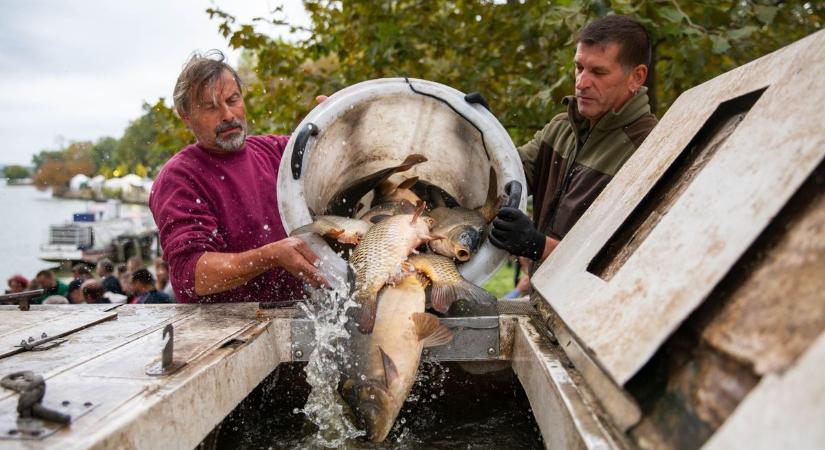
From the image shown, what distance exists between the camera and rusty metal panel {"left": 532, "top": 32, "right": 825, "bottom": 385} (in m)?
1.35

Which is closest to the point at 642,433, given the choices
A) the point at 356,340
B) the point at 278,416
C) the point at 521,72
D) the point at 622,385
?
the point at 622,385

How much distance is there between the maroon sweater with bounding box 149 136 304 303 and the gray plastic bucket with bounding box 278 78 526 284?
0.36 metres

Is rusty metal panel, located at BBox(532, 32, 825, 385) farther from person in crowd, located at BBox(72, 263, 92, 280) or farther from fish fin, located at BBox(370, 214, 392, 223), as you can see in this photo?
person in crowd, located at BBox(72, 263, 92, 280)

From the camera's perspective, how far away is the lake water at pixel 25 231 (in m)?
33.6

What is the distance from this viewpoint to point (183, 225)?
322 centimetres

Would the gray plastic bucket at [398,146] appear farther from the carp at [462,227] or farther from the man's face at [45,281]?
the man's face at [45,281]

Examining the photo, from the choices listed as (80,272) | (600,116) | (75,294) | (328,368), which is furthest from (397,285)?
(80,272)

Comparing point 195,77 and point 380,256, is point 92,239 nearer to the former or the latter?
point 195,77

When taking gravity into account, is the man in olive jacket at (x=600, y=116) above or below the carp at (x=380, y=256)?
above

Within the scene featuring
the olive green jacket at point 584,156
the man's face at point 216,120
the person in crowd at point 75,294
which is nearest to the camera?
the olive green jacket at point 584,156

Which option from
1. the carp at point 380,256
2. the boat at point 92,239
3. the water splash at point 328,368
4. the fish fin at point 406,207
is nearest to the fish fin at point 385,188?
the fish fin at point 406,207

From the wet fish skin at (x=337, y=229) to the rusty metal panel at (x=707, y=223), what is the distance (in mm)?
1052

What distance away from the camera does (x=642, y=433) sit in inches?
54.7

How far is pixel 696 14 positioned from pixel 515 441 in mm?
3791
